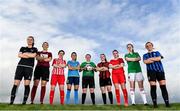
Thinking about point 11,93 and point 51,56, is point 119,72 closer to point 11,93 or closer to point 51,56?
point 51,56

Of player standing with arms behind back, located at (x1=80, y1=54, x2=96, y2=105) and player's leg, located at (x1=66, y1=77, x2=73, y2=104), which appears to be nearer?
player's leg, located at (x1=66, y1=77, x2=73, y2=104)

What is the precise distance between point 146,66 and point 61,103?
5645 mm

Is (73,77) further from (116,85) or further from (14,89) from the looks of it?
(14,89)

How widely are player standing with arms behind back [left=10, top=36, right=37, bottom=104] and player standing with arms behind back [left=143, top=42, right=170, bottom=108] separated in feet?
21.3

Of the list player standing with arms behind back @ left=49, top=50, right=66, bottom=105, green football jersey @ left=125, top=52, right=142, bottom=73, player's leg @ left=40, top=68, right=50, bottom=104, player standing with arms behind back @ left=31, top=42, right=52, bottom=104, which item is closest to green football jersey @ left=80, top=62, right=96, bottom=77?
player standing with arms behind back @ left=49, top=50, right=66, bottom=105

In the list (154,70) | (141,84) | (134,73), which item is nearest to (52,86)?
(134,73)

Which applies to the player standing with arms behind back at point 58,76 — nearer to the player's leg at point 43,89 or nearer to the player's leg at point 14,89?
the player's leg at point 43,89

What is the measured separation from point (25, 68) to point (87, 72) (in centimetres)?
436

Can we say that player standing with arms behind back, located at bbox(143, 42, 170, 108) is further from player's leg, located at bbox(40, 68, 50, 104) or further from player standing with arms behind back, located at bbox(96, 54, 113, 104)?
player's leg, located at bbox(40, 68, 50, 104)

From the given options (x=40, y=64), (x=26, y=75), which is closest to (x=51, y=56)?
(x=40, y=64)

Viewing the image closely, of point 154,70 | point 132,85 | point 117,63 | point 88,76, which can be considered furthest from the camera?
point 88,76

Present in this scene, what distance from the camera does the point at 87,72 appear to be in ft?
63.1

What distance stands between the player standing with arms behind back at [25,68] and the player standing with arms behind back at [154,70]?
256 inches

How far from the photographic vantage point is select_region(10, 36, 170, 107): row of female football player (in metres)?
16.5
